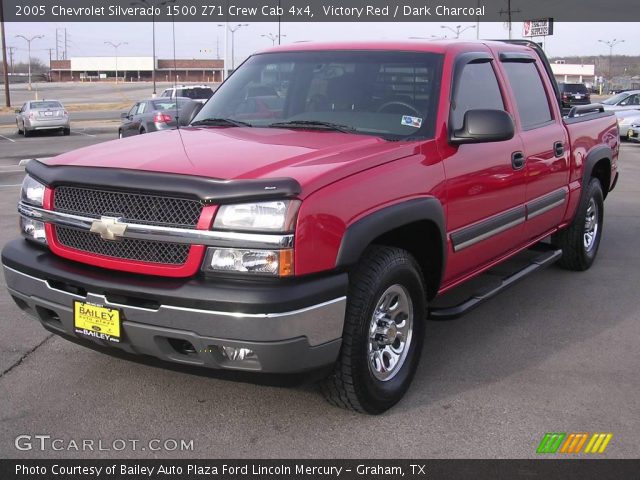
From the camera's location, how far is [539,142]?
500 cm

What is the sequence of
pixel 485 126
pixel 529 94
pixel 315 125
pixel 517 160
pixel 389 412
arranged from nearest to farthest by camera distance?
pixel 389 412
pixel 485 126
pixel 315 125
pixel 517 160
pixel 529 94

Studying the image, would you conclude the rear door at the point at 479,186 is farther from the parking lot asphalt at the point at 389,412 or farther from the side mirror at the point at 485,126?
the parking lot asphalt at the point at 389,412

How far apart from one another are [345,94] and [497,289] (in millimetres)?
1671

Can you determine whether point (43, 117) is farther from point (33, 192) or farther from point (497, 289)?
point (497, 289)

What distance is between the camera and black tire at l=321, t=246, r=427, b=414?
327cm

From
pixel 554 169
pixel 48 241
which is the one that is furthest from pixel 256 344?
pixel 554 169

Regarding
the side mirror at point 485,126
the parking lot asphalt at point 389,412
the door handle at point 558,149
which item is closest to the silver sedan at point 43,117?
the parking lot asphalt at point 389,412

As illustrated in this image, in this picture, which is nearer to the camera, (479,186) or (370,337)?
(370,337)

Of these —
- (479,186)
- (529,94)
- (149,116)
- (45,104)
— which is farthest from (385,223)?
(45,104)

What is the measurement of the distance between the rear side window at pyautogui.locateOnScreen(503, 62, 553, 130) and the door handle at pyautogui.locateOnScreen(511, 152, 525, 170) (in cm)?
30

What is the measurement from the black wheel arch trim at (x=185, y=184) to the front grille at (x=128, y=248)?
24cm

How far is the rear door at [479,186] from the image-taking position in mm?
4020

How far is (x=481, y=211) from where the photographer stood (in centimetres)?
427
